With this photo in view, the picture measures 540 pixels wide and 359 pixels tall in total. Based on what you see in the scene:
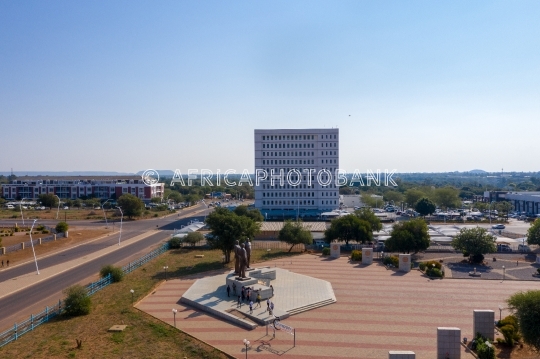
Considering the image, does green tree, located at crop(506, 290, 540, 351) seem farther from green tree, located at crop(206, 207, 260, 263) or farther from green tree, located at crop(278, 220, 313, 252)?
green tree, located at crop(278, 220, 313, 252)

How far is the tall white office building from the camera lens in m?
76.6

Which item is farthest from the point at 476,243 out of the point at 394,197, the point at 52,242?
the point at 394,197

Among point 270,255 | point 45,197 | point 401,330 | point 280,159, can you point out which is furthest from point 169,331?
point 45,197

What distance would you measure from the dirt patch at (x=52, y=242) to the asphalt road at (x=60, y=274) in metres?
2.13

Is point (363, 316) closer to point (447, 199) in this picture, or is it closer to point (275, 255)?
point (275, 255)

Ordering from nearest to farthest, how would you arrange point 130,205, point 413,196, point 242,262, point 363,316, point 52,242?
point 363,316, point 242,262, point 52,242, point 130,205, point 413,196

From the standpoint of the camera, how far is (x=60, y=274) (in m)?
32.9

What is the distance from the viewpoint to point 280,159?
77.2 metres

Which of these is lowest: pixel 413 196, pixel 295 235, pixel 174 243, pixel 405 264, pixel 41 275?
pixel 41 275

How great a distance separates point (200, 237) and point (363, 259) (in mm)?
19903

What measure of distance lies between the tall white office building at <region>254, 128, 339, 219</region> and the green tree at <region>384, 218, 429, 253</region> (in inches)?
1519

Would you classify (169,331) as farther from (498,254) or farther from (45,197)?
(45,197)

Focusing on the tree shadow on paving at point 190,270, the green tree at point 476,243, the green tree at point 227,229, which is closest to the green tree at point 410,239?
the green tree at point 476,243

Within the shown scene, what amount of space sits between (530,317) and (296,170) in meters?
62.0
